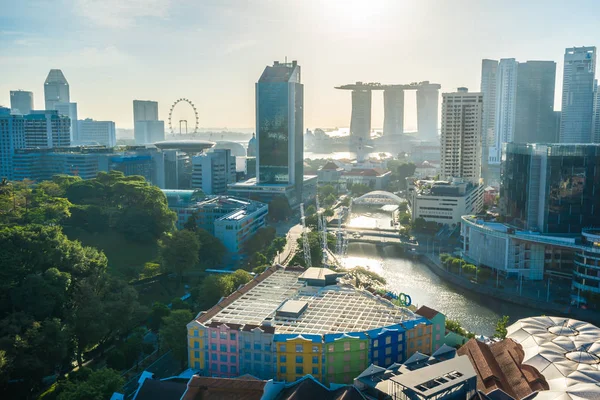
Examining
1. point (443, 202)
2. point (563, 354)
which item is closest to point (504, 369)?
point (563, 354)

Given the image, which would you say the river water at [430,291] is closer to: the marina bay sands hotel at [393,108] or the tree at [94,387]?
the tree at [94,387]

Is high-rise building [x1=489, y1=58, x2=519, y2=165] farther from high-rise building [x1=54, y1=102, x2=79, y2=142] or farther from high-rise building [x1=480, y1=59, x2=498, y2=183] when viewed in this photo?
high-rise building [x1=54, y1=102, x2=79, y2=142]

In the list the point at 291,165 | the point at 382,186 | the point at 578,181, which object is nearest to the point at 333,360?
the point at 578,181

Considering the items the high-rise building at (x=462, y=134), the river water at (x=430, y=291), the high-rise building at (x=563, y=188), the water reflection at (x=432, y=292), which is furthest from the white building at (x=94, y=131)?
the high-rise building at (x=563, y=188)

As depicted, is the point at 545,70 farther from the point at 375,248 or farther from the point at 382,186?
the point at 375,248

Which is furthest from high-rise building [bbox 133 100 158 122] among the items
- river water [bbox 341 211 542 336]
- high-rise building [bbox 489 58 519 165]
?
river water [bbox 341 211 542 336]

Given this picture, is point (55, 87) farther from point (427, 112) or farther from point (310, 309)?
point (310, 309)
